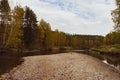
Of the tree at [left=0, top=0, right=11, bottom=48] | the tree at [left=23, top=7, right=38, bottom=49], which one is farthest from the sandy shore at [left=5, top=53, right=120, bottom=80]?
the tree at [left=23, top=7, right=38, bottom=49]

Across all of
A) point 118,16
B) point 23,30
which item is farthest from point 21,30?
point 118,16

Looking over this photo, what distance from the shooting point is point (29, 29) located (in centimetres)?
7962

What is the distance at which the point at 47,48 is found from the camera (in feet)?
323

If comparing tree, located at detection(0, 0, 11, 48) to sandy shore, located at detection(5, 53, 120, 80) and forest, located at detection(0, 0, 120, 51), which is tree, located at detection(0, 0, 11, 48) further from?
sandy shore, located at detection(5, 53, 120, 80)

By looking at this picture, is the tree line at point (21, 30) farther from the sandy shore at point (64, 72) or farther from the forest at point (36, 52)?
the sandy shore at point (64, 72)

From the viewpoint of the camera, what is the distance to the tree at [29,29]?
7762cm

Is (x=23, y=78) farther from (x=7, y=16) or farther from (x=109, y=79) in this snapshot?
(x=7, y=16)

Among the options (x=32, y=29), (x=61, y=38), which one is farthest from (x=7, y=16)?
(x=61, y=38)

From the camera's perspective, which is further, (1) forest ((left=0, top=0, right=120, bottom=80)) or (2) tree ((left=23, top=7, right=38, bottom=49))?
(2) tree ((left=23, top=7, right=38, bottom=49))

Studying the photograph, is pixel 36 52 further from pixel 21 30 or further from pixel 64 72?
pixel 64 72

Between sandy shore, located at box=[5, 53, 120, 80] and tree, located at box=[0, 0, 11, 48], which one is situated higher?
tree, located at box=[0, 0, 11, 48]

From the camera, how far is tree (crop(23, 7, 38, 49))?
7762cm

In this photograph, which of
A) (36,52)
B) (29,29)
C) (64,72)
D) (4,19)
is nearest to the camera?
(64,72)

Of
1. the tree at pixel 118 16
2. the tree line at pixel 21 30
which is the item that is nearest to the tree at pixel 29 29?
the tree line at pixel 21 30
